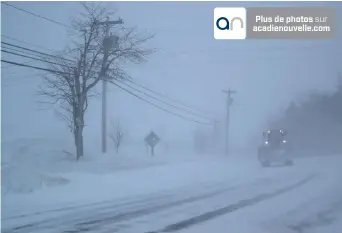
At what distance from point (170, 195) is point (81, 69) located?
1621mm

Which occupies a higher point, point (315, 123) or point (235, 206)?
point (315, 123)

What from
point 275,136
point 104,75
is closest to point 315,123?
point 275,136

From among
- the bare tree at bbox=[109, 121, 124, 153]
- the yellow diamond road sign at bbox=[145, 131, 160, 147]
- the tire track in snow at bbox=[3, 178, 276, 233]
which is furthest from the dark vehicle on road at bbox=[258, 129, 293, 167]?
the bare tree at bbox=[109, 121, 124, 153]

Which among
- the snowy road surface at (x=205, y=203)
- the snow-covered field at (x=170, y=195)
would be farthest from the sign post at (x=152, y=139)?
the snowy road surface at (x=205, y=203)

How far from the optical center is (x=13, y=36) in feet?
15.3

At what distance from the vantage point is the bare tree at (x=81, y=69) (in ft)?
15.4

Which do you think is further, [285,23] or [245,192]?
[245,192]

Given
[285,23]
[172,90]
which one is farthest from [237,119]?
[285,23]

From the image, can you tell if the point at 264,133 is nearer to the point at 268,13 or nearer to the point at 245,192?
the point at 245,192

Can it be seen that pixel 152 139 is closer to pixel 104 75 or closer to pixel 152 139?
pixel 152 139

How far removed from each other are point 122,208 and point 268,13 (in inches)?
96.5

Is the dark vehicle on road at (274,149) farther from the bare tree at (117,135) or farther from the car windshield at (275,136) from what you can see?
the bare tree at (117,135)

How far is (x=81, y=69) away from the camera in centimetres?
472

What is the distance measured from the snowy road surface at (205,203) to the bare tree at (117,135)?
1.18 ft
